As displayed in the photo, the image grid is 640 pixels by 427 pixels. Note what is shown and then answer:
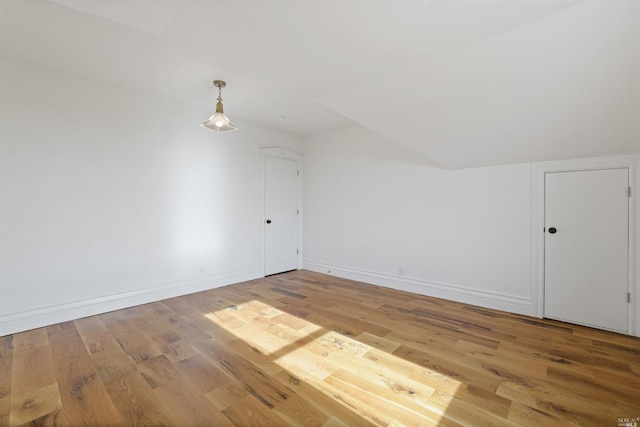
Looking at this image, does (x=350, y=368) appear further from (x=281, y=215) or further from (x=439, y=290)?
(x=281, y=215)

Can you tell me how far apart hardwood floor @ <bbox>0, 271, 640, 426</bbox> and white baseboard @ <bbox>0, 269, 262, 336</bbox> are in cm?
11

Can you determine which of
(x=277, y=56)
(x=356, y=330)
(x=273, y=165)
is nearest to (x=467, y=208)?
(x=356, y=330)

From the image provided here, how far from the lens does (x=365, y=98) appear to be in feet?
10.0

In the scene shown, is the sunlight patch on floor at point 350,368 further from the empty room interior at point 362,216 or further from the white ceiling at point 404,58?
the white ceiling at point 404,58

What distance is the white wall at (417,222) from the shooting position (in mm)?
3207

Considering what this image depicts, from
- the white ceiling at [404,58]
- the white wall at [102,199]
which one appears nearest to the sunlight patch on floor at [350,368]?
the white wall at [102,199]

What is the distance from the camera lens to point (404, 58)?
8.00ft

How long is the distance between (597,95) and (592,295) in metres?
1.96


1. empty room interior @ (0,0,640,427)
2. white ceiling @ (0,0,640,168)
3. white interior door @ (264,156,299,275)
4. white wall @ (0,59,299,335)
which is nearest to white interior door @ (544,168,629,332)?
empty room interior @ (0,0,640,427)

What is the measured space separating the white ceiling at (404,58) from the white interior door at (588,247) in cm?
33

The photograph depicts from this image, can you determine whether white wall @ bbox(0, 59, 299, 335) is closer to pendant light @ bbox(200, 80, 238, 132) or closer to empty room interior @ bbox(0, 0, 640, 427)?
empty room interior @ bbox(0, 0, 640, 427)

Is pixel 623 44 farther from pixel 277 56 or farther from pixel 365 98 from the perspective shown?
pixel 277 56

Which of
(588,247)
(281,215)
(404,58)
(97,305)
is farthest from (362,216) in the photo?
(97,305)

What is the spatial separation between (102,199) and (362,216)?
351cm
